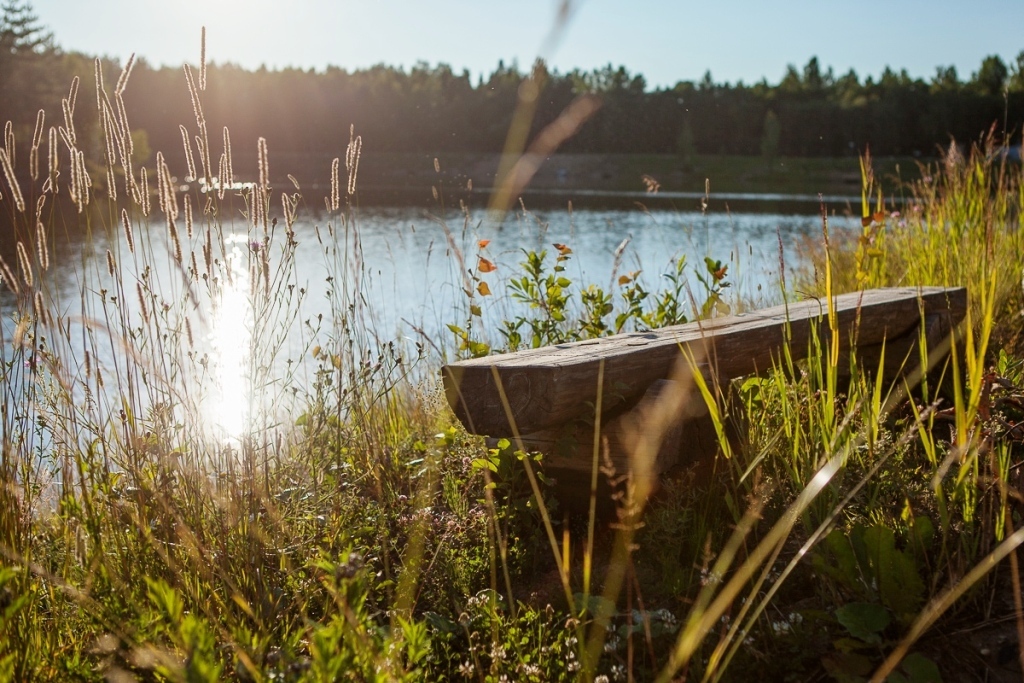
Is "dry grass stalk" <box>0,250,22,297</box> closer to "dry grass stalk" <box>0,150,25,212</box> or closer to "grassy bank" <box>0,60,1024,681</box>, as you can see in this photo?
"grassy bank" <box>0,60,1024,681</box>

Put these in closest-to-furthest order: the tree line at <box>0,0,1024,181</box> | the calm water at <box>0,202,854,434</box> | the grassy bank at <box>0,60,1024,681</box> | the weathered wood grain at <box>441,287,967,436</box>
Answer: the grassy bank at <box>0,60,1024,681</box>, the weathered wood grain at <box>441,287,967,436</box>, the calm water at <box>0,202,854,434</box>, the tree line at <box>0,0,1024,181</box>

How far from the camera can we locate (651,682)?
160cm

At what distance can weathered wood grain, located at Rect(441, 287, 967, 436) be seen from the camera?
2.03 m

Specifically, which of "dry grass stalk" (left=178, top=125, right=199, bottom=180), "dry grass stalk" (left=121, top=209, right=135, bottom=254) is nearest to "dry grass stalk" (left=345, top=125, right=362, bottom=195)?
"dry grass stalk" (left=178, top=125, right=199, bottom=180)

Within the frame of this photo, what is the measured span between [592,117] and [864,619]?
34.2m

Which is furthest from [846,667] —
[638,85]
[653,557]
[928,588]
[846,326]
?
[638,85]

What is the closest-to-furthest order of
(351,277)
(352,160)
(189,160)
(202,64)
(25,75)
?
(202,64), (189,160), (352,160), (351,277), (25,75)

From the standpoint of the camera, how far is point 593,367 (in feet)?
6.81

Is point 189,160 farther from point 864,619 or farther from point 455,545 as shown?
point 864,619

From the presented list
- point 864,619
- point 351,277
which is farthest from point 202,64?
point 351,277

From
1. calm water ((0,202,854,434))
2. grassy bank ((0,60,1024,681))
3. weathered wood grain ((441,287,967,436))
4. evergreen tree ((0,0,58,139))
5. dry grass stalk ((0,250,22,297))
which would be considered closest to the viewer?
grassy bank ((0,60,1024,681))

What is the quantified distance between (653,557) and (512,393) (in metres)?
0.54

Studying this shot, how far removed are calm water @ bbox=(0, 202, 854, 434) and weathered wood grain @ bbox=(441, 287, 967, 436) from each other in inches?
10.7

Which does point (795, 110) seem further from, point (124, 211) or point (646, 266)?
point (124, 211)
